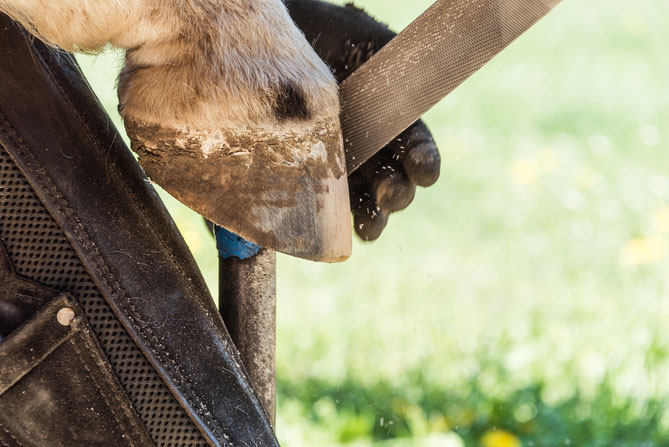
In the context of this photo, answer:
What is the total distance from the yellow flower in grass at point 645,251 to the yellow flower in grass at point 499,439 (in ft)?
2.73

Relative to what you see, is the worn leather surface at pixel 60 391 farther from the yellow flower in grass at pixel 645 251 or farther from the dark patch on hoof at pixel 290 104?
the yellow flower in grass at pixel 645 251

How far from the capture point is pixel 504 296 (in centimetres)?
276

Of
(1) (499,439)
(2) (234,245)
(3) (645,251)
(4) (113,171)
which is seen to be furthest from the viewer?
(3) (645,251)

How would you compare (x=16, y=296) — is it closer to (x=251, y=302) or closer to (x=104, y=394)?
(x=104, y=394)

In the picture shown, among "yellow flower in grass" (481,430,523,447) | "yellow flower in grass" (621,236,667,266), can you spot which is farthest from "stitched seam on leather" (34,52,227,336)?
"yellow flower in grass" (621,236,667,266)

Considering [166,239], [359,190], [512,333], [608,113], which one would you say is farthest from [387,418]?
[608,113]

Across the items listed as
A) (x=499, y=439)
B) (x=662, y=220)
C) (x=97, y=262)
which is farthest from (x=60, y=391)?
(x=662, y=220)

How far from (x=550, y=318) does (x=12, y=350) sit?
1.77 metres

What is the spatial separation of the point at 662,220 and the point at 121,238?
209 centimetres

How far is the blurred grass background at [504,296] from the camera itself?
2.22 m

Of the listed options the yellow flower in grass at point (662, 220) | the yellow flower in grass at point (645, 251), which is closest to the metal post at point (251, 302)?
the yellow flower in grass at point (645, 251)

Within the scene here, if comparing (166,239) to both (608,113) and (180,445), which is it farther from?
(608,113)

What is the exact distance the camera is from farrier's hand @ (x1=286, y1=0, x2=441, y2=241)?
4.28 ft

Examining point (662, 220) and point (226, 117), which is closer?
point (226, 117)
